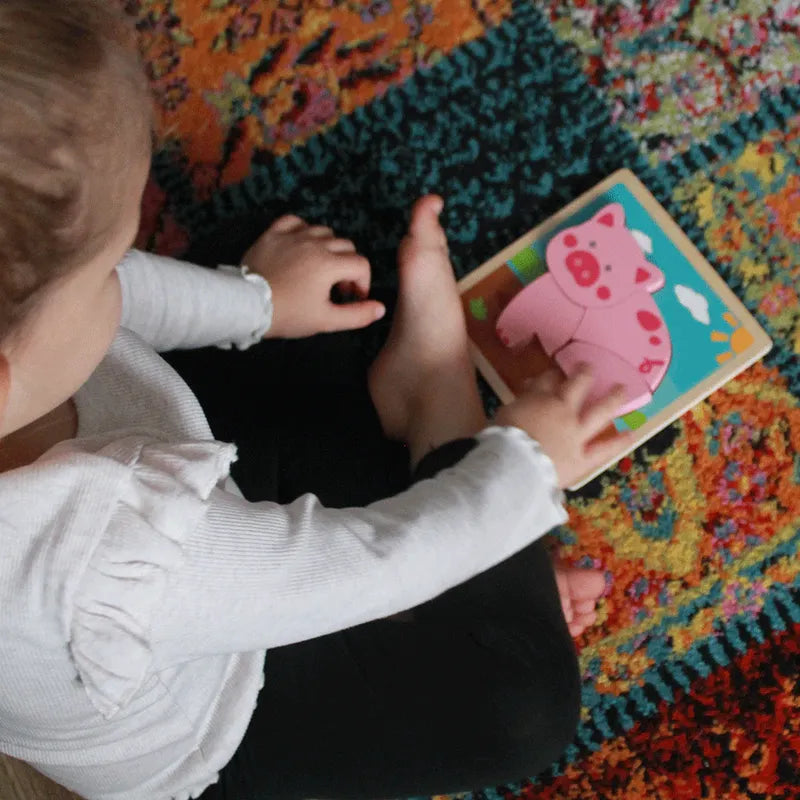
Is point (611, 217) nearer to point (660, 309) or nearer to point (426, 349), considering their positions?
point (660, 309)

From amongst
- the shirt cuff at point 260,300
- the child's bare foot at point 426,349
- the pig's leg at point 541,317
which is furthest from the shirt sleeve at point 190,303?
the pig's leg at point 541,317

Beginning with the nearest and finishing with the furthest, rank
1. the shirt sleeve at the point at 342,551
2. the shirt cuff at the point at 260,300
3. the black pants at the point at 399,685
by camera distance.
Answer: the shirt sleeve at the point at 342,551, the black pants at the point at 399,685, the shirt cuff at the point at 260,300

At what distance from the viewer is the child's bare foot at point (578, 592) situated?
0.77 metres

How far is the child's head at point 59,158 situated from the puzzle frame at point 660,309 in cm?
46

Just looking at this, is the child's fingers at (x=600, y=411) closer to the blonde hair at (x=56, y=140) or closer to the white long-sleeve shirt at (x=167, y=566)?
the white long-sleeve shirt at (x=167, y=566)

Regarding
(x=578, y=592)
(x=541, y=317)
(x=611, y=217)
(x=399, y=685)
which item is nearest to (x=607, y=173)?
(x=611, y=217)

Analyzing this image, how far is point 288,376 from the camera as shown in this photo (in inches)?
31.1

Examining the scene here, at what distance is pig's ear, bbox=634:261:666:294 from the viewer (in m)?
0.78

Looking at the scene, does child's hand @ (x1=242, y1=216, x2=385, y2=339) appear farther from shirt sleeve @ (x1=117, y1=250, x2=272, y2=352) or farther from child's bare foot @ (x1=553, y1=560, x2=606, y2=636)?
child's bare foot @ (x1=553, y1=560, x2=606, y2=636)

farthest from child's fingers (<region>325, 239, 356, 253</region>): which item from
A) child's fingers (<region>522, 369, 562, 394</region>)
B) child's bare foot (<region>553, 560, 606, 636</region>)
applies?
child's bare foot (<region>553, 560, 606, 636</region>)

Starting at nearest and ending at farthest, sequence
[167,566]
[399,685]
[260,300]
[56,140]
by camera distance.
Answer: [56,140] < [167,566] < [399,685] < [260,300]

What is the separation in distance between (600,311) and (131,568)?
0.50m

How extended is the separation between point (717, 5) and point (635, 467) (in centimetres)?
46

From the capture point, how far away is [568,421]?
2.24 feet
